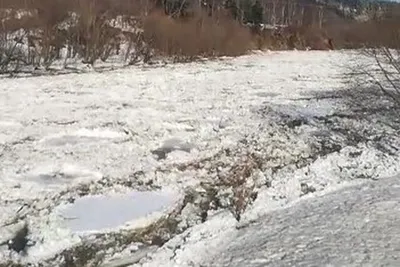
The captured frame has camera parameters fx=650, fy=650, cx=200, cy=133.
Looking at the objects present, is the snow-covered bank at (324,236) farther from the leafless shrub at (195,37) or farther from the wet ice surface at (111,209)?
the leafless shrub at (195,37)

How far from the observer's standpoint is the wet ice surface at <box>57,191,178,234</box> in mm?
7043

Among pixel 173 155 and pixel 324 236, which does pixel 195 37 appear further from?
pixel 324 236

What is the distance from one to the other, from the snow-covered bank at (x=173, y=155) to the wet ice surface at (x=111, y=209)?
9 centimetres

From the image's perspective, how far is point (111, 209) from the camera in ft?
24.8

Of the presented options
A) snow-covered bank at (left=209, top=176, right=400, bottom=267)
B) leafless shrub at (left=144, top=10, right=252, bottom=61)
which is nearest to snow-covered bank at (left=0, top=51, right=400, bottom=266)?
snow-covered bank at (left=209, top=176, right=400, bottom=267)

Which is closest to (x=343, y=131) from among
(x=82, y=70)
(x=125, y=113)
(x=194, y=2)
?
(x=125, y=113)

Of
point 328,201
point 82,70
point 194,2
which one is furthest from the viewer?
point 194,2

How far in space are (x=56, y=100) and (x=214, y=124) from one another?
14.2 ft

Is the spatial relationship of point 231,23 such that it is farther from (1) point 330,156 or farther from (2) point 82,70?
(1) point 330,156

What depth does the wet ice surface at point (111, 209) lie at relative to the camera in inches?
277

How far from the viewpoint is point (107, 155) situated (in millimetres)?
9906

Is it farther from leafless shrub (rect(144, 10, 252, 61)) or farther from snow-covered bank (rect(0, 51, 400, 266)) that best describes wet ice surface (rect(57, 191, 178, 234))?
leafless shrub (rect(144, 10, 252, 61))

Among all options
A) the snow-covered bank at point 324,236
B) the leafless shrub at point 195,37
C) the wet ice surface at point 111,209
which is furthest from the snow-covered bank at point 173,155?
A: the leafless shrub at point 195,37

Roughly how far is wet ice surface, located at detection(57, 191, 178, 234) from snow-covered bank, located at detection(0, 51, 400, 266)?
91mm
